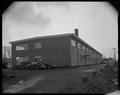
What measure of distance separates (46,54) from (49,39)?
2779mm

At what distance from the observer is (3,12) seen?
3850 mm

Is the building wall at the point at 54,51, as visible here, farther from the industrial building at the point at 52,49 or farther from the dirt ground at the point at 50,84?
the dirt ground at the point at 50,84

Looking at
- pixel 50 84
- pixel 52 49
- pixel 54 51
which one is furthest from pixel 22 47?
pixel 50 84

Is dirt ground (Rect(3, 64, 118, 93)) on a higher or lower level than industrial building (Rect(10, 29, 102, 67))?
lower

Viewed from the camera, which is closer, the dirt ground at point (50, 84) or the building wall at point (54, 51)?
the dirt ground at point (50, 84)

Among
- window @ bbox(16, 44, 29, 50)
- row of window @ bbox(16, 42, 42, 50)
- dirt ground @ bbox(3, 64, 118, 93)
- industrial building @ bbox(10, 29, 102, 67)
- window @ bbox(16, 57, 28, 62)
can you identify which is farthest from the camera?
window @ bbox(16, 44, 29, 50)

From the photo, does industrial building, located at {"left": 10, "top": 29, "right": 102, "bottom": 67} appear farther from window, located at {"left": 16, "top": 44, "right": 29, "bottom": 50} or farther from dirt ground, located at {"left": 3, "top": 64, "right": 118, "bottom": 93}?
dirt ground, located at {"left": 3, "top": 64, "right": 118, "bottom": 93}

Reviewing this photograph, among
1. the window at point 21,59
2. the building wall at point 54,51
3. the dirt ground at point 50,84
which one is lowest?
the dirt ground at point 50,84

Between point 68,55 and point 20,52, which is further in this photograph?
point 20,52

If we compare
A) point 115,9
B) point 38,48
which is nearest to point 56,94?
point 115,9

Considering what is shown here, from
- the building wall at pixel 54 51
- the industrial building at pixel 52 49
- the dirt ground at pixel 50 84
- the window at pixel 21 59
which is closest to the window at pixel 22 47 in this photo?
the industrial building at pixel 52 49

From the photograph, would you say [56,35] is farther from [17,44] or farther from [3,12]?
[3,12]

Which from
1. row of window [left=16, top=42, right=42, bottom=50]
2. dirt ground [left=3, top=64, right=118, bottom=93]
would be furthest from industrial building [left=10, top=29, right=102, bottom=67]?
dirt ground [left=3, top=64, right=118, bottom=93]

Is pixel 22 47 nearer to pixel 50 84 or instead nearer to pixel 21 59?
pixel 21 59
